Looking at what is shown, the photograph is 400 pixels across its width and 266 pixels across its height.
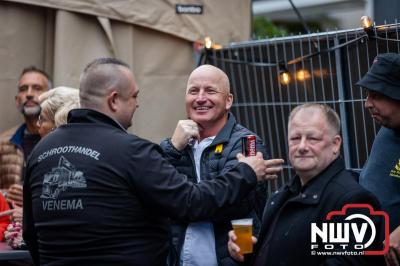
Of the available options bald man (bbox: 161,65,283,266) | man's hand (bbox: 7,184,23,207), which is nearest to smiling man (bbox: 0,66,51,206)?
man's hand (bbox: 7,184,23,207)

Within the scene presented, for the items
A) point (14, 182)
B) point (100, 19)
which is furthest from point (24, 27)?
point (14, 182)

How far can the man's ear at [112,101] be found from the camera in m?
3.96

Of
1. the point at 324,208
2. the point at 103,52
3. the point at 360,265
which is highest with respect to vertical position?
the point at 103,52

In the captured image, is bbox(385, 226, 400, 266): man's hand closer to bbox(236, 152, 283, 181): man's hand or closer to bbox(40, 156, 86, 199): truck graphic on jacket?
bbox(236, 152, 283, 181): man's hand

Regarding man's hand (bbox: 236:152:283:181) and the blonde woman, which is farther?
the blonde woman

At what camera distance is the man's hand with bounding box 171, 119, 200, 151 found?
442cm

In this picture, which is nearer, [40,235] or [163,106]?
[40,235]

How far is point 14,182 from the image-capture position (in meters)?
6.91

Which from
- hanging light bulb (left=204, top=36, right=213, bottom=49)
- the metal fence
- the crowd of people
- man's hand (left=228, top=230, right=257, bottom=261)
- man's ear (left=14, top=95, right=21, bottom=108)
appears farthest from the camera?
man's ear (left=14, top=95, right=21, bottom=108)

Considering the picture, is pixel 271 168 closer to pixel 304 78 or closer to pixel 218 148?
pixel 218 148

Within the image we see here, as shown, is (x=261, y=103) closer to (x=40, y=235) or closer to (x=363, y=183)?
(x=363, y=183)

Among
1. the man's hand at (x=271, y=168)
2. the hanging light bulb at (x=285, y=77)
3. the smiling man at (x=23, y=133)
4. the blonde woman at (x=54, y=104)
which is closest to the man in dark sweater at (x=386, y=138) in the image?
the man's hand at (x=271, y=168)

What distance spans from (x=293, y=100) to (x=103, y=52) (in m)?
2.11

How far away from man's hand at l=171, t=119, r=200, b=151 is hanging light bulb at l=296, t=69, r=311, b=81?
5.37 feet
